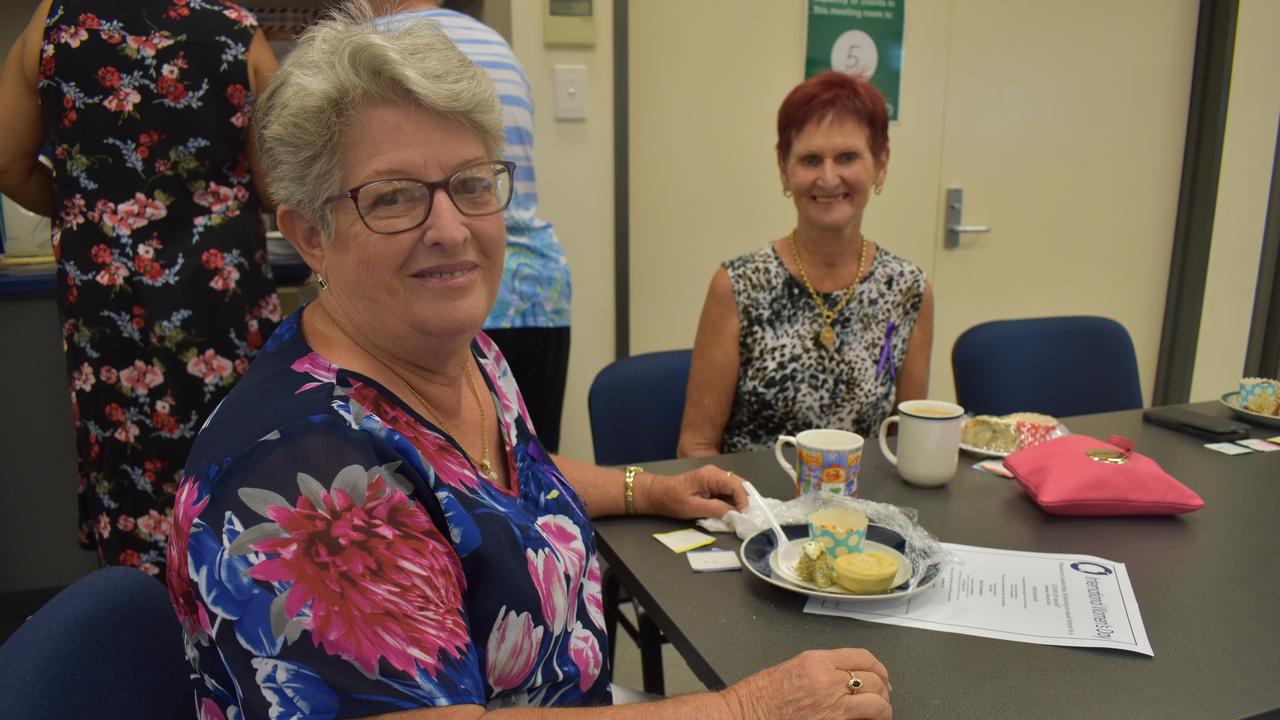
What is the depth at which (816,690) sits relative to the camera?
789 mm

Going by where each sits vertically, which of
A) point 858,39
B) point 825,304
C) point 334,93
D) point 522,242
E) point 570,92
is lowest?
point 825,304

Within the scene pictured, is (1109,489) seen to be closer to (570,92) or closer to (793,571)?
(793,571)

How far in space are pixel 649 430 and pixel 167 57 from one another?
1.16 m

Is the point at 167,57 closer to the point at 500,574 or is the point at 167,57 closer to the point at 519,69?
the point at 519,69

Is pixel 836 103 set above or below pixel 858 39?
below

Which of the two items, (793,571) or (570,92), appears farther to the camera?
(570,92)

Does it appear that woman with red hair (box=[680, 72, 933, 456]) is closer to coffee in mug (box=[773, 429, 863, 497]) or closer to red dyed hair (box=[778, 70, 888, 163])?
red dyed hair (box=[778, 70, 888, 163])

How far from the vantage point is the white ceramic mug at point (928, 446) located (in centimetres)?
132

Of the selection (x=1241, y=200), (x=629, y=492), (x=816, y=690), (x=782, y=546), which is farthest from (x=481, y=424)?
(x=1241, y=200)

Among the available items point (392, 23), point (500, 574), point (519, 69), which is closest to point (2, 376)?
point (519, 69)

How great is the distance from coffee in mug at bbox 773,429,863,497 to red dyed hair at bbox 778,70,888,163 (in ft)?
2.78

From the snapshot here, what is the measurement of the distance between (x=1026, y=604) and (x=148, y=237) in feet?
5.41

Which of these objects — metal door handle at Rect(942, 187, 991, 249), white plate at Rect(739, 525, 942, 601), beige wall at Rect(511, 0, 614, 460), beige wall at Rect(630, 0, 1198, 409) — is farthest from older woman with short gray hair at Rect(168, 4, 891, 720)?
metal door handle at Rect(942, 187, 991, 249)

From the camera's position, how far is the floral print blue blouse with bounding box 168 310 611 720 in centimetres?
67
